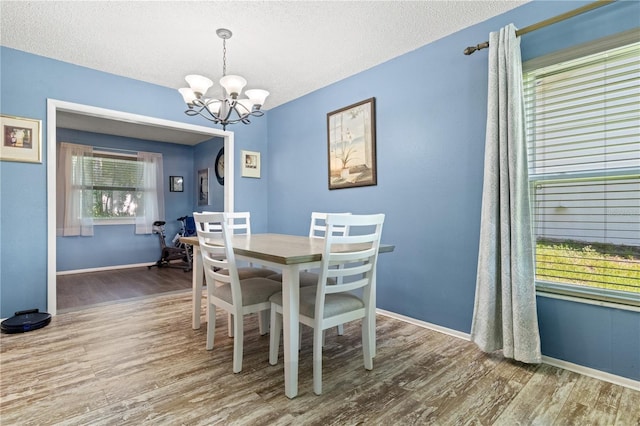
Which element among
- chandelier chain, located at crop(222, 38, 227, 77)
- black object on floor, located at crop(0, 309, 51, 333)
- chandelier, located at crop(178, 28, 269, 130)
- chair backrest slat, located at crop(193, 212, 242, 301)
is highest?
chandelier chain, located at crop(222, 38, 227, 77)

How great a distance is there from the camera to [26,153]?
2.83 metres

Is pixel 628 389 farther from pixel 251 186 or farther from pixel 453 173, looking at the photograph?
pixel 251 186

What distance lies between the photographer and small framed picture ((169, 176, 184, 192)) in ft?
20.5

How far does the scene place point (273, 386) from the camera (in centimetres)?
177

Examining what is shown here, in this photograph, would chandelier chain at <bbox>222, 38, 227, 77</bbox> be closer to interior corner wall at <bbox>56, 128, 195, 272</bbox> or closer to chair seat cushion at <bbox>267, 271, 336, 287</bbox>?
chair seat cushion at <bbox>267, 271, 336, 287</bbox>

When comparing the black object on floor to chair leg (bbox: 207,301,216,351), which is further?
the black object on floor

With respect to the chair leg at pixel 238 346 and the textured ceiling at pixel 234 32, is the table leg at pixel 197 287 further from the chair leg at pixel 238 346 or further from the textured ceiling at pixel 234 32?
the textured ceiling at pixel 234 32

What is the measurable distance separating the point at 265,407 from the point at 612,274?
2072mm

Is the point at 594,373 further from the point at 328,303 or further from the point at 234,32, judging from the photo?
the point at 234,32

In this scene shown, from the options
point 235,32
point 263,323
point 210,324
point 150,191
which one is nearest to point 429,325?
point 263,323

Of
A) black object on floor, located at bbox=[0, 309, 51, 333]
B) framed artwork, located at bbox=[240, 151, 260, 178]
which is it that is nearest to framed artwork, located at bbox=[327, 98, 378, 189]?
framed artwork, located at bbox=[240, 151, 260, 178]

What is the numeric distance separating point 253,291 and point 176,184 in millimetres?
5029

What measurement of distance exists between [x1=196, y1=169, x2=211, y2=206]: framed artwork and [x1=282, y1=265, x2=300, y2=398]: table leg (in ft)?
15.6

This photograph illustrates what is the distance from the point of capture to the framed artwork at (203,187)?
6.03 m
